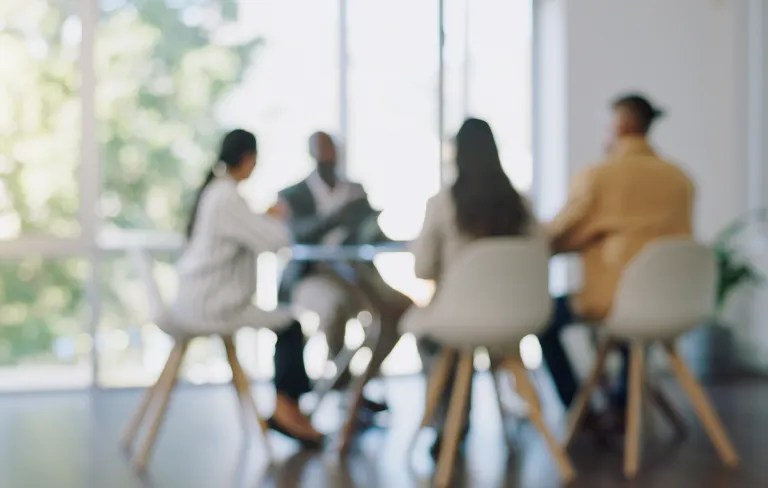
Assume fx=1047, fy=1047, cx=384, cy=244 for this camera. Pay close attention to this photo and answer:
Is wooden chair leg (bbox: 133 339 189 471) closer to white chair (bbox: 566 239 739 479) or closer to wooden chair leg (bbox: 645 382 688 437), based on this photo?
white chair (bbox: 566 239 739 479)

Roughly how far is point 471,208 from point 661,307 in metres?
0.76

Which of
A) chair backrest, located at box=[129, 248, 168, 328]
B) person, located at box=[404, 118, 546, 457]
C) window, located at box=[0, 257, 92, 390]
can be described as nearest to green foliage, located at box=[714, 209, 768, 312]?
person, located at box=[404, 118, 546, 457]

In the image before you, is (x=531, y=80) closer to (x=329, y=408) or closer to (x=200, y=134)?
(x=200, y=134)

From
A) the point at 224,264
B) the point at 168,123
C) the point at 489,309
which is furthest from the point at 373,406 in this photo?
the point at 168,123

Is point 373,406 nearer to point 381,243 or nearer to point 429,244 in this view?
point 381,243

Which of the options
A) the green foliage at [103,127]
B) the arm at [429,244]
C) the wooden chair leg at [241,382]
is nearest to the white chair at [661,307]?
the arm at [429,244]

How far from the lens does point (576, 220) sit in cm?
389

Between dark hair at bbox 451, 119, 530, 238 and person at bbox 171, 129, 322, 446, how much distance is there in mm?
672

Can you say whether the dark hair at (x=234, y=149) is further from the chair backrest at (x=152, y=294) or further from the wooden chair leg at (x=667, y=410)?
the wooden chair leg at (x=667, y=410)

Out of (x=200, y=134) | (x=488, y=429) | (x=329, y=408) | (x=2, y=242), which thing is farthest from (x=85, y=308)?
(x=488, y=429)

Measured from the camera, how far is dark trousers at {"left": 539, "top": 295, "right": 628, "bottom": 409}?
13.6 ft

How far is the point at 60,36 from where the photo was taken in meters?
5.61

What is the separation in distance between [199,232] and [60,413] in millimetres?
1586

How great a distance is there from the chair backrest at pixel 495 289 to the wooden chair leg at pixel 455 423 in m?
0.15
